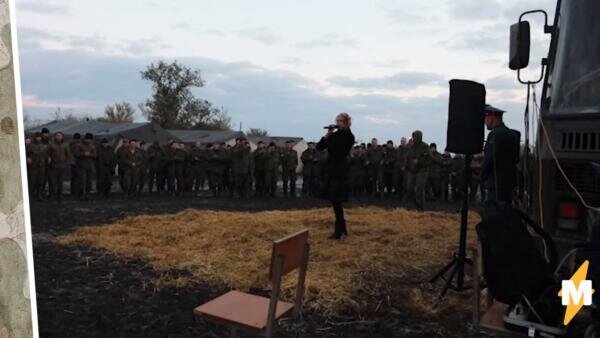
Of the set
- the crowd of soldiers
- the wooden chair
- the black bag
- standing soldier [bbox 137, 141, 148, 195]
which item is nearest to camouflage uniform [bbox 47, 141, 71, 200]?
the crowd of soldiers

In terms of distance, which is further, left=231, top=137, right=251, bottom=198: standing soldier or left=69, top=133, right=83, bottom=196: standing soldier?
left=231, top=137, right=251, bottom=198: standing soldier

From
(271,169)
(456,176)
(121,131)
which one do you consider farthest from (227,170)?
(121,131)

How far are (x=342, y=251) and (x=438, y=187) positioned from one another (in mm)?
13396

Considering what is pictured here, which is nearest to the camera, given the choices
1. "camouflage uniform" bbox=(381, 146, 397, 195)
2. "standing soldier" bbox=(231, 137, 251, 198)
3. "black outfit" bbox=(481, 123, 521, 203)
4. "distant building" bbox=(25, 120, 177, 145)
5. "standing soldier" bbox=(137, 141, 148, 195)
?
"black outfit" bbox=(481, 123, 521, 203)

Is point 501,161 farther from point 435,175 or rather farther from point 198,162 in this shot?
point 198,162

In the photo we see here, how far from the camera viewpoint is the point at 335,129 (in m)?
8.12

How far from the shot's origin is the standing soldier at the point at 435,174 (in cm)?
1962

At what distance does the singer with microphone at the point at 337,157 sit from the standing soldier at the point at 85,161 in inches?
444

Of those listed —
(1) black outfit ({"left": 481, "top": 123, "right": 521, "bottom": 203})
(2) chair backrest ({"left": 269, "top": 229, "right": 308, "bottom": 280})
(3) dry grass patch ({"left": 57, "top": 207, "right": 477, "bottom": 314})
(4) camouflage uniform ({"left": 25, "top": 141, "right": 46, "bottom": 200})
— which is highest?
(1) black outfit ({"left": 481, "top": 123, "right": 521, "bottom": 203})

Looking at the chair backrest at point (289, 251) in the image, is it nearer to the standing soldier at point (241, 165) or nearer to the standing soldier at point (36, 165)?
the standing soldier at point (36, 165)

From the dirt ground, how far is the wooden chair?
926mm

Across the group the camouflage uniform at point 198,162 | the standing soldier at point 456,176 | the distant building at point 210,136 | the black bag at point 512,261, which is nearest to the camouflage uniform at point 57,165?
the camouflage uniform at point 198,162

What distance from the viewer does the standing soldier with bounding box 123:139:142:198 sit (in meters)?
18.4

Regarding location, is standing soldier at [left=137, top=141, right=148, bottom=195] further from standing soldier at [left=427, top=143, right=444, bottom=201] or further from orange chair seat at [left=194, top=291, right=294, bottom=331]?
orange chair seat at [left=194, top=291, right=294, bottom=331]
